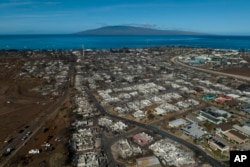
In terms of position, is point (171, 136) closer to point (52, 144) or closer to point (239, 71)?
point (52, 144)

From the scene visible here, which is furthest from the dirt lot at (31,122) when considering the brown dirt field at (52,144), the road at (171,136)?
the road at (171,136)

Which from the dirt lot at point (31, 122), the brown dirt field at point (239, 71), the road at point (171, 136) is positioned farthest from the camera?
the brown dirt field at point (239, 71)

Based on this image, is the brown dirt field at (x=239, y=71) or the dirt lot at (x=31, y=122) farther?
the brown dirt field at (x=239, y=71)

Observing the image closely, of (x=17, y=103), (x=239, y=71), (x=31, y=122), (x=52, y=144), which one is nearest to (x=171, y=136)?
(x=52, y=144)

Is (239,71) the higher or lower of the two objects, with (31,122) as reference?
higher

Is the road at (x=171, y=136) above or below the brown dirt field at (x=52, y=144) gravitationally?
above

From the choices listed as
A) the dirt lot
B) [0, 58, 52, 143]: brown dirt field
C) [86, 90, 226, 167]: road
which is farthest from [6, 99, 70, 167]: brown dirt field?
[86, 90, 226, 167]: road

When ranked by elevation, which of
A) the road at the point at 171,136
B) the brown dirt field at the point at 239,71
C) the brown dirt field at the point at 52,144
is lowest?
the brown dirt field at the point at 52,144

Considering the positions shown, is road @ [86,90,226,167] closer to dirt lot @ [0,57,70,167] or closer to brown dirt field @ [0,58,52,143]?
dirt lot @ [0,57,70,167]

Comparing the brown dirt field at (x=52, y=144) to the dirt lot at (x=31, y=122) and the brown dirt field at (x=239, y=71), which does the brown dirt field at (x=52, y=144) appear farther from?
the brown dirt field at (x=239, y=71)
